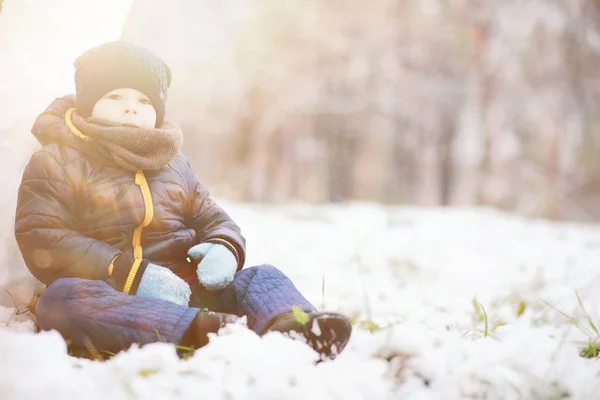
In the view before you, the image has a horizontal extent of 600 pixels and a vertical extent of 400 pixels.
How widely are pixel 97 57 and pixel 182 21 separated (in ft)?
22.8

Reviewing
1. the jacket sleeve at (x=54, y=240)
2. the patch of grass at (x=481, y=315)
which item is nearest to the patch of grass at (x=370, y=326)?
the patch of grass at (x=481, y=315)

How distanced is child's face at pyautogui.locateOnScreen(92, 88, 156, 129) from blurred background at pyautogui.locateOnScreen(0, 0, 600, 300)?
5.44 metres

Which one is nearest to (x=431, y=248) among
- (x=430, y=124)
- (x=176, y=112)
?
(x=176, y=112)

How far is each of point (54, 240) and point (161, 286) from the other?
0.38 m

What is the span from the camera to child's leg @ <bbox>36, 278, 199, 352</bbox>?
1.64m

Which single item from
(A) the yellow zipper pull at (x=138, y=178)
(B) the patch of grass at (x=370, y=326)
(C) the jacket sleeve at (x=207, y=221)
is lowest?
(B) the patch of grass at (x=370, y=326)

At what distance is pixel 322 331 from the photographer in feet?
5.40

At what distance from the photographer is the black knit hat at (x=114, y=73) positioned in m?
1.96

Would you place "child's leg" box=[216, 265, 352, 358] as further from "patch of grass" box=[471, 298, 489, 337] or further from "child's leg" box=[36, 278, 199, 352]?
"patch of grass" box=[471, 298, 489, 337]

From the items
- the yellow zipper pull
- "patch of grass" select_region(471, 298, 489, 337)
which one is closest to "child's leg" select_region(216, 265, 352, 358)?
the yellow zipper pull

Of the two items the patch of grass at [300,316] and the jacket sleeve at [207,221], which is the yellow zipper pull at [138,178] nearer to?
the jacket sleeve at [207,221]

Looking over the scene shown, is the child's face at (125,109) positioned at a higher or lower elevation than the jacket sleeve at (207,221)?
higher

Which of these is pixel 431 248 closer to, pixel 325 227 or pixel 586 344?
pixel 325 227

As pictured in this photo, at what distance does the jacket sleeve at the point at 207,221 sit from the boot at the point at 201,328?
1.13 ft
